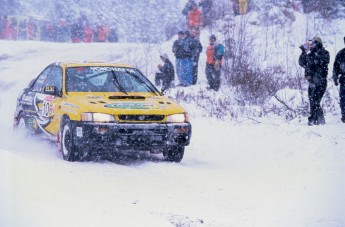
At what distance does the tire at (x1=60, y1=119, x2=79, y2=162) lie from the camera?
8.32m

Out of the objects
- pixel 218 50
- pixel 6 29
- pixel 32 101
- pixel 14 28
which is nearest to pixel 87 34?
pixel 6 29

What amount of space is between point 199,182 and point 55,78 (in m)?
3.30

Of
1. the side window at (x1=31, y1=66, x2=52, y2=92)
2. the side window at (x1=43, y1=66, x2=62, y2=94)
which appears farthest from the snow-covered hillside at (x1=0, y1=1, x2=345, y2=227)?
the side window at (x1=43, y1=66, x2=62, y2=94)

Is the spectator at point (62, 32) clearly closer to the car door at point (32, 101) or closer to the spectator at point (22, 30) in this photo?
the spectator at point (22, 30)

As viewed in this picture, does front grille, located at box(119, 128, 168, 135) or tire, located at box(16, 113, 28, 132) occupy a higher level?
front grille, located at box(119, 128, 168, 135)

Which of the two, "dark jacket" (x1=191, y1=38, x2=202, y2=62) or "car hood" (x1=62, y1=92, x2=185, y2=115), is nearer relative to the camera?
"car hood" (x1=62, y1=92, x2=185, y2=115)

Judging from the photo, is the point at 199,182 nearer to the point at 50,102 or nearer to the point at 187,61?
the point at 50,102

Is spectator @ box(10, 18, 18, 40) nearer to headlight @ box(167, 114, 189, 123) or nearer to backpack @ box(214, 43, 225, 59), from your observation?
backpack @ box(214, 43, 225, 59)

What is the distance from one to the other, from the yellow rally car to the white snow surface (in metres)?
0.30

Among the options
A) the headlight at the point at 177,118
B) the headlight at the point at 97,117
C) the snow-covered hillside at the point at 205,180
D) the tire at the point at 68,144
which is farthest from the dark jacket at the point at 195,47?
the headlight at the point at 97,117

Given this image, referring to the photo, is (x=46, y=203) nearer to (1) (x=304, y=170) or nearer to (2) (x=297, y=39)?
(1) (x=304, y=170)

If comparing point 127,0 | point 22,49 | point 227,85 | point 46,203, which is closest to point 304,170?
point 46,203

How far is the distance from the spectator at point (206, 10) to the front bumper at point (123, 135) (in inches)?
685

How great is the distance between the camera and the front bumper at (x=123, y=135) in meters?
8.12
